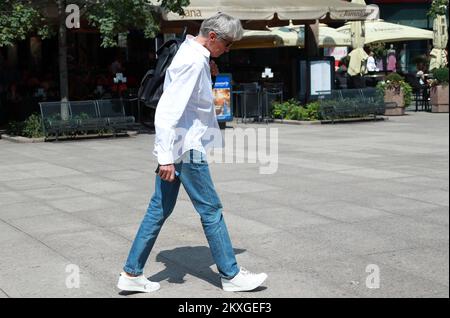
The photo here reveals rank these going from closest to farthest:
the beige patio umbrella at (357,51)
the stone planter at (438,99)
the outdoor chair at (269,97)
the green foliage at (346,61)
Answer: the outdoor chair at (269,97)
the stone planter at (438,99)
the beige patio umbrella at (357,51)
the green foliage at (346,61)

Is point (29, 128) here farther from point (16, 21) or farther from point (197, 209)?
point (197, 209)

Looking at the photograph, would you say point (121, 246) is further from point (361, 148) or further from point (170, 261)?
point (361, 148)

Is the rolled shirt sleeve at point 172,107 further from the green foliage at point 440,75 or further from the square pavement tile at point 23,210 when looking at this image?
the green foliage at point 440,75

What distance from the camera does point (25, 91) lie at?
2023 cm

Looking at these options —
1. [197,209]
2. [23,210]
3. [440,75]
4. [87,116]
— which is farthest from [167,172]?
[440,75]

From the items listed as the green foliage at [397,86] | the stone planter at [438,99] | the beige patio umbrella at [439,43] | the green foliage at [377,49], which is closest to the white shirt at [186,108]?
the green foliage at [397,86]

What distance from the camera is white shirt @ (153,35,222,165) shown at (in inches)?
200

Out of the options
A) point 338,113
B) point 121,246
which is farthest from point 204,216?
point 338,113

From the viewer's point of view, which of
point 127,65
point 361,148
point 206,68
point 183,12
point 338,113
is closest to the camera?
point 206,68

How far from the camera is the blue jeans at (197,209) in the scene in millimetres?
5230

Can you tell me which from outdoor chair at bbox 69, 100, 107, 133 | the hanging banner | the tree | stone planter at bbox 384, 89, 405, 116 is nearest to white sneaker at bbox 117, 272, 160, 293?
the tree

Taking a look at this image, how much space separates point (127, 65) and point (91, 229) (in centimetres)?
1622

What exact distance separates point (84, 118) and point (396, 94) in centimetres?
835

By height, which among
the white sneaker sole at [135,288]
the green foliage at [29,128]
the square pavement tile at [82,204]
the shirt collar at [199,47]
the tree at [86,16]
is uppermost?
the tree at [86,16]
